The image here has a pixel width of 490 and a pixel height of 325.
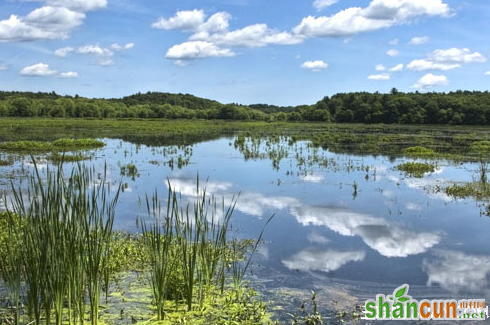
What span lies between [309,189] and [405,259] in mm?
8451

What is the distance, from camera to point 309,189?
18.9 meters

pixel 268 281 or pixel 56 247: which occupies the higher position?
pixel 56 247

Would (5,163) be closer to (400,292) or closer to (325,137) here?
(400,292)

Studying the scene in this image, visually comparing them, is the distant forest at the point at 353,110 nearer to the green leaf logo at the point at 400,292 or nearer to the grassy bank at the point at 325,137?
the grassy bank at the point at 325,137

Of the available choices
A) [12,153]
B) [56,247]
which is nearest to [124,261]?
[56,247]

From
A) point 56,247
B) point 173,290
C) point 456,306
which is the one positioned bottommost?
point 456,306

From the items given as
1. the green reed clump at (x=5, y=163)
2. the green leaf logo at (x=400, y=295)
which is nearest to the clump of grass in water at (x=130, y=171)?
the green reed clump at (x=5, y=163)

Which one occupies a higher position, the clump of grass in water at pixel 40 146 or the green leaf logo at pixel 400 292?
the clump of grass in water at pixel 40 146

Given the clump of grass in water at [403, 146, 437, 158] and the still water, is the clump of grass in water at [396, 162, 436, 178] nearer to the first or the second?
the still water

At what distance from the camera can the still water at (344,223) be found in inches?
358

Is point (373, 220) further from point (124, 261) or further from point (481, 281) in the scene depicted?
point (124, 261)

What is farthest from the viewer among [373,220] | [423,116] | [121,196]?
[423,116]

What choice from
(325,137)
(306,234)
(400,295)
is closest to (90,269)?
(400,295)

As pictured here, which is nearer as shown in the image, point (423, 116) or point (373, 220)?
point (373, 220)
